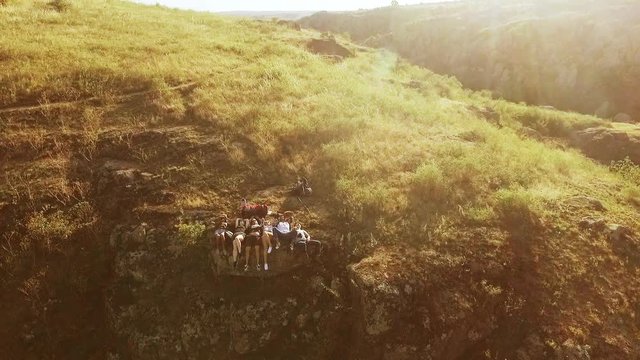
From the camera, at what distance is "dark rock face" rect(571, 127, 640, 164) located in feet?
76.1

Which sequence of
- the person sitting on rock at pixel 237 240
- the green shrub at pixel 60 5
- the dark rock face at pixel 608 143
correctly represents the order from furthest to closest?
the green shrub at pixel 60 5, the dark rock face at pixel 608 143, the person sitting on rock at pixel 237 240

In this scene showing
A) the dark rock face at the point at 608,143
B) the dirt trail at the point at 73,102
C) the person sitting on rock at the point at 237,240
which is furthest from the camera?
the dark rock face at the point at 608,143

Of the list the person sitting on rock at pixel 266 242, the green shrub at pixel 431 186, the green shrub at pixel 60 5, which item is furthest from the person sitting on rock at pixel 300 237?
the green shrub at pixel 60 5

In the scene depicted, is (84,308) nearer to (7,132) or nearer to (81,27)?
(7,132)

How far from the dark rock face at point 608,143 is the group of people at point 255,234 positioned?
1845 cm

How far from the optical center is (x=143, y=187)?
13.1m

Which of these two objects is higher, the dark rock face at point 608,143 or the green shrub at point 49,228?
the green shrub at point 49,228

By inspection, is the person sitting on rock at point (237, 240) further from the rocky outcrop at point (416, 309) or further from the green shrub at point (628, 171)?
the green shrub at point (628, 171)

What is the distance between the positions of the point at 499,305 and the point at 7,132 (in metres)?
15.0

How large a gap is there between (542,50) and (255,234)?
43.7 metres

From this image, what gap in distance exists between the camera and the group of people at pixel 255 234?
35.2 ft

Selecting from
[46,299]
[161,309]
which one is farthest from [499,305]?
[46,299]

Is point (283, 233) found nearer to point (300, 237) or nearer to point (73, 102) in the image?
point (300, 237)

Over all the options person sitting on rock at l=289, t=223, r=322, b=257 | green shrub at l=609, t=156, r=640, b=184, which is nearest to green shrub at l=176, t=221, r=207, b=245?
person sitting on rock at l=289, t=223, r=322, b=257
